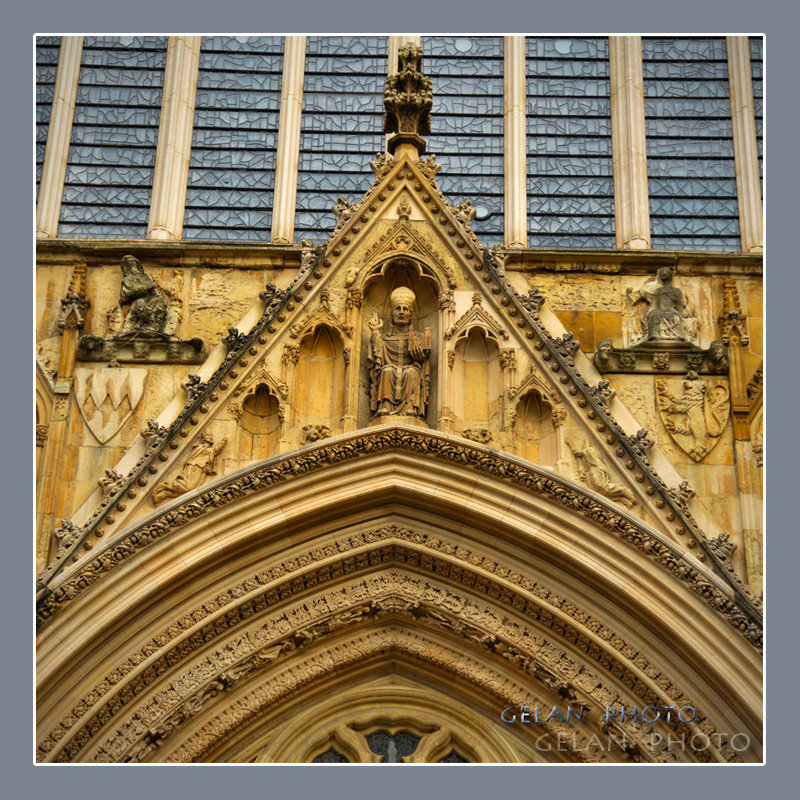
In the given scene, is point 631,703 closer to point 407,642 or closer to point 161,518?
point 407,642

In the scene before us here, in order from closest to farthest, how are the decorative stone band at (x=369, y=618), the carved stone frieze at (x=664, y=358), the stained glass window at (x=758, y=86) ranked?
the decorative stone band at (x=369, y=618) < the carved stone frieze at (x=664, y=358) < the stained glass window at (x=758, y=86)

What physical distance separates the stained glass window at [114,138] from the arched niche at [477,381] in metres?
3.97

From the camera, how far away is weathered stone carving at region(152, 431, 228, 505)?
45.0 ft

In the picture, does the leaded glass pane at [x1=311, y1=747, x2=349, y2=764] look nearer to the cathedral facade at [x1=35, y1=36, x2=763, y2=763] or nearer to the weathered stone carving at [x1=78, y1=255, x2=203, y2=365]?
the cathedral facade at [x1=35, y1=36, x2=763, y2=763]

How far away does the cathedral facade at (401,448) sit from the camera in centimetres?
1336

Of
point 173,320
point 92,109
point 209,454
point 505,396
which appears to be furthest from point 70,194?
point 505,396

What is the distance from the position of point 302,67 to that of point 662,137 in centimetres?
413

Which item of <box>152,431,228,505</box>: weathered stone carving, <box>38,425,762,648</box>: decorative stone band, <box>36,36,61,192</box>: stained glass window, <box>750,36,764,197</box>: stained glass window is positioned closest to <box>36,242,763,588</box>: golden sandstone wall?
<box>152,431,228,505</box>: weathered stone carving

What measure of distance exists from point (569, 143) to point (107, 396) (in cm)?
593

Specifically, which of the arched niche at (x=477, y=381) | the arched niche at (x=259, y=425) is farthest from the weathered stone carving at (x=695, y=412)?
the arched niche at (x=259, y=425)

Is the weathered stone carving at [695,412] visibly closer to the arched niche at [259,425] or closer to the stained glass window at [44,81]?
the arched niche at [259,425]

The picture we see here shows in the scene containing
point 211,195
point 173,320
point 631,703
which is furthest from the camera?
point 211,195

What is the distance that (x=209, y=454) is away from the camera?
13953 mm

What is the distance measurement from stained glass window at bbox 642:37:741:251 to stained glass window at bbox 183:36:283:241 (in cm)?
418
